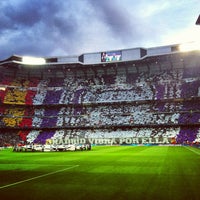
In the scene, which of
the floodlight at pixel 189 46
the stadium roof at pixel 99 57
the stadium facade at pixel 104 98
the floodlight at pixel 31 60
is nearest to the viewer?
the floodlight at pixel 189 46

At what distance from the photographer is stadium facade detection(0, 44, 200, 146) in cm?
7594

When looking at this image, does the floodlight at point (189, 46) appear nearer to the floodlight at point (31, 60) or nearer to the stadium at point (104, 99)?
the stadium at point (104, 99)

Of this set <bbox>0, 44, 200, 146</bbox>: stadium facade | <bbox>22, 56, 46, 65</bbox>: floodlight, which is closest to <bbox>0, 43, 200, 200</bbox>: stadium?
<bbox>0, 44, 200, 146</bbox>: stadium facade

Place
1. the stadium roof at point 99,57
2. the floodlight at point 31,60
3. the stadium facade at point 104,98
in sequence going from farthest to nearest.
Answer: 1. the floodlight at point 31,60
2. the stadium roof at point 99,57
3. the stadium facade at point 104,98

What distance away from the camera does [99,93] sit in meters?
88.1

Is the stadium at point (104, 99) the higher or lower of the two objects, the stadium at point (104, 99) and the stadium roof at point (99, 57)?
the lower

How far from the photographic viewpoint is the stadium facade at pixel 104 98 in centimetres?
7594

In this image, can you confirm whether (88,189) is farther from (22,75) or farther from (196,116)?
(22,75)

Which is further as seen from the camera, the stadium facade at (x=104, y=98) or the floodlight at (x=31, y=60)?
the floodlight at (x=31, y=60)

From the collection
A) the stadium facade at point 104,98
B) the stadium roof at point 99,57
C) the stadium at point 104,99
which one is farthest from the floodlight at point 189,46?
the stadium facade at point 104,98

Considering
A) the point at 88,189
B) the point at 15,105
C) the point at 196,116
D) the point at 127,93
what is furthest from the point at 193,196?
the point at 15,105

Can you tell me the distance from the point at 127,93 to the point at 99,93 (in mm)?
9311

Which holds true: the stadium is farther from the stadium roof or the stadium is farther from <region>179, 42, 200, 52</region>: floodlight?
<region>179, 42, 200, 52</region>: floodlight

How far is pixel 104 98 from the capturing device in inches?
3366
